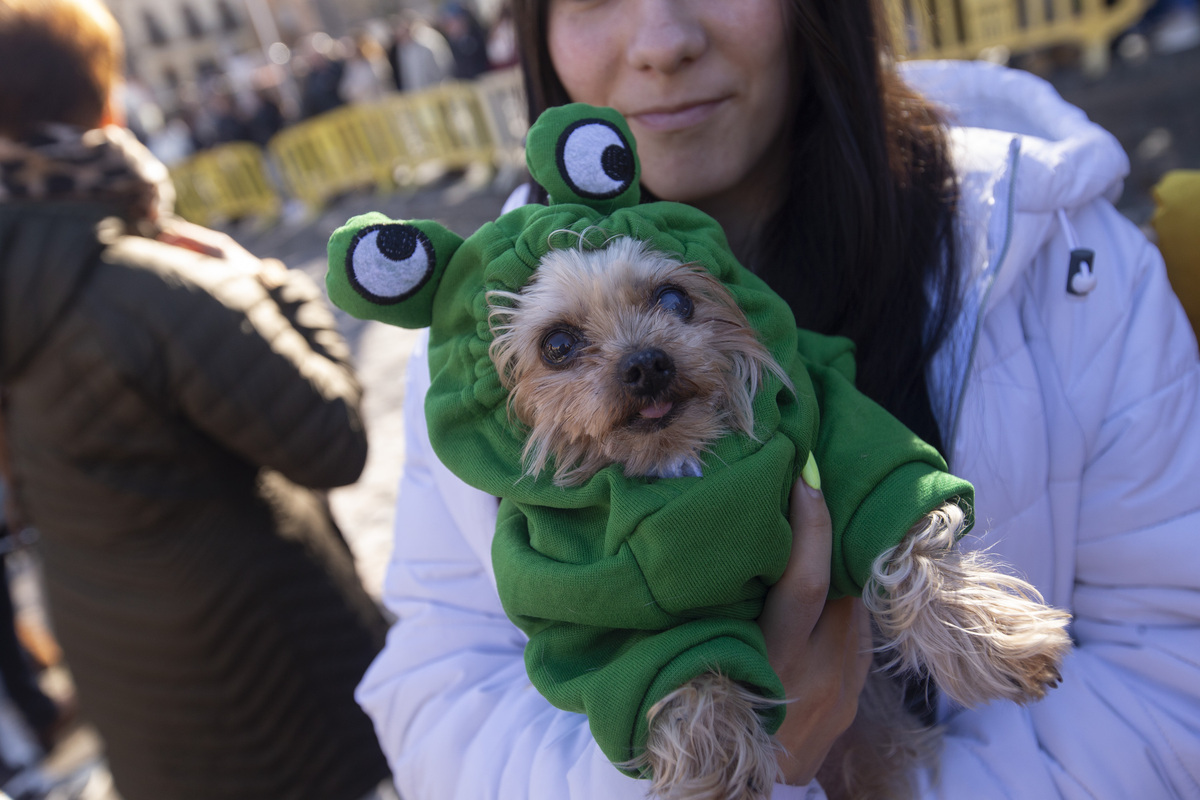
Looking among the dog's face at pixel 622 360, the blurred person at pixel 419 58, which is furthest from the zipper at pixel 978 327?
the blurred person at pixel 419 58

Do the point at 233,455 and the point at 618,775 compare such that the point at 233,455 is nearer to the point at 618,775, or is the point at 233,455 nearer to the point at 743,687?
the point at 618,775

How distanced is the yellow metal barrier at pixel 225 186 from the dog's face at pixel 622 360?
16.3 meters

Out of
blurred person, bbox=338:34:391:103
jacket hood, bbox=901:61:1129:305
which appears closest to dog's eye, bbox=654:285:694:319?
jacket hood, bbox=901:61:1129:305

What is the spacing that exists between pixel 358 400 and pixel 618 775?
5.11 ft

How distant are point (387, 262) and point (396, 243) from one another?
0.11ft

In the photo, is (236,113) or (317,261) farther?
(236,113)

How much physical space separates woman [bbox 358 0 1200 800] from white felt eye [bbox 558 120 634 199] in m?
0.38

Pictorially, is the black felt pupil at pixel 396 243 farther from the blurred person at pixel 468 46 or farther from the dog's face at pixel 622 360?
the blurred person at pixel 468 46

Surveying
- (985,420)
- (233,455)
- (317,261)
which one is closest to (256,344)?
(233,455)

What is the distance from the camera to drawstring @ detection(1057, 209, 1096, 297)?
146 centimetres

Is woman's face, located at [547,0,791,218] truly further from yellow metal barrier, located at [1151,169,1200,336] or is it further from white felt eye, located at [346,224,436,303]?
yellow metal barrier, located at [1151,169,1200,336]

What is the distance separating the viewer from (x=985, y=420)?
1424 millimetres

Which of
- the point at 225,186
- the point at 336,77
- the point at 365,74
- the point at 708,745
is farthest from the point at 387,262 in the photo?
the point at 225,186

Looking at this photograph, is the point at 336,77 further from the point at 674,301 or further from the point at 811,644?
the point at 811,644
